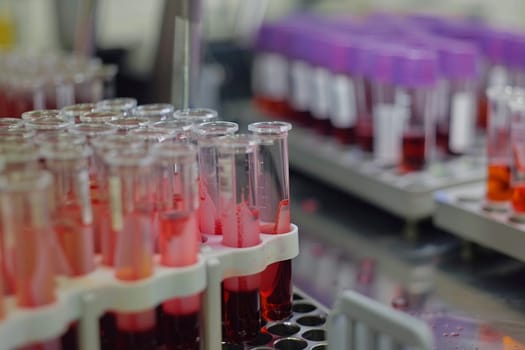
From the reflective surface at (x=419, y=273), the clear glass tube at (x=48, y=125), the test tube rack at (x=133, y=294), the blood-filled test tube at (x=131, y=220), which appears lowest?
the reflective surface at (x=419, y=273)

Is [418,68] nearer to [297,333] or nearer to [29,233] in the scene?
[297,333]

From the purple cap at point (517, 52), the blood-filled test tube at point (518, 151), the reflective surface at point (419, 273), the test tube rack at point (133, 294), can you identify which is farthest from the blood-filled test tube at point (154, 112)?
the purple cap at point (517, 52)

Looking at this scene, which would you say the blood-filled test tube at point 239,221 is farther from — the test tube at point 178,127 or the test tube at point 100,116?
the test tube at point 100,116

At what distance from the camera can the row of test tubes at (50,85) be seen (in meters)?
1.89

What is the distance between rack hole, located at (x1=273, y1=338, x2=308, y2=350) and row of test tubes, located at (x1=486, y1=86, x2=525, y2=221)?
647 mm

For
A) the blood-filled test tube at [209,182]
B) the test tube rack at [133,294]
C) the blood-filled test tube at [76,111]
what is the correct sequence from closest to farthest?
the test tube rack at [133,294] < the blood-filled test tube at [209,182] < the blood-filled test tube at [76,111]

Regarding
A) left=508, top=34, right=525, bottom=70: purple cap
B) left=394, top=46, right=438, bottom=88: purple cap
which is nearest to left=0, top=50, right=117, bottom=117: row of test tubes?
left=394, top=46, right=438, bottom=88: purple cap

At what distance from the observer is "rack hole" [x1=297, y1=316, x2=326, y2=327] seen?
126 cm

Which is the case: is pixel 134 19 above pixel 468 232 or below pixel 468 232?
above

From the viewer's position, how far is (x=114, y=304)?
3.29 feet

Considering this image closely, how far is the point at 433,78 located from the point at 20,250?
4.45 feet

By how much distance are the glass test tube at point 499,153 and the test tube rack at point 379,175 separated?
0.21 m

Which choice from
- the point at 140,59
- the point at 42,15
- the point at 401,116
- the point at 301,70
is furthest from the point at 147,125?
the point at 42,15

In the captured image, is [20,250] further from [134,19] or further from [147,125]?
[134,19]
